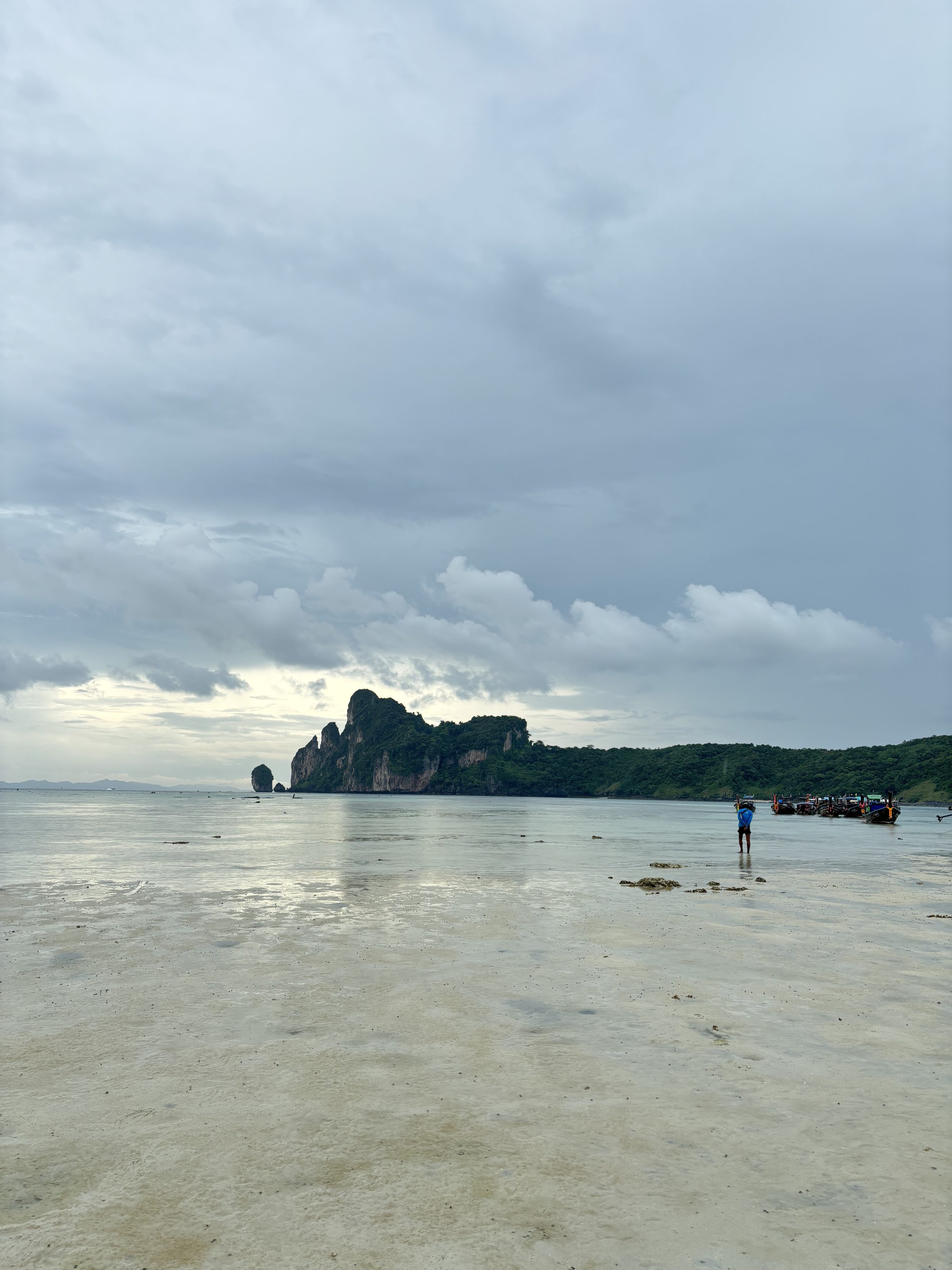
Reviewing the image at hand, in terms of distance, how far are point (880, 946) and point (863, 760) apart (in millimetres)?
195747

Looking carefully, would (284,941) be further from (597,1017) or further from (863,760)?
(863,760)

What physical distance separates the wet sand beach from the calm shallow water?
373 inches

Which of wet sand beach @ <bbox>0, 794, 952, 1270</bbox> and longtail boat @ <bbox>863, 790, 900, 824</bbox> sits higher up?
wet sand beach @ <bbox>0, 794, 952, 1270</bbox>

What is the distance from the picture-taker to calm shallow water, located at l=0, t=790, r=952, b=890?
2703 centimetres

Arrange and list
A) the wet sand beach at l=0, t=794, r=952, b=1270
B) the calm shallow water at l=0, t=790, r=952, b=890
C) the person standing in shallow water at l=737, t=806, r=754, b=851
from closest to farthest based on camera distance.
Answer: the wet sand beach at l=0, t=794, r=952, b=1270 → the calm shallow water at l=0, t=790, r=952, b=890 → the person standing in shallow water at l=737, t=806, r=754, b=851

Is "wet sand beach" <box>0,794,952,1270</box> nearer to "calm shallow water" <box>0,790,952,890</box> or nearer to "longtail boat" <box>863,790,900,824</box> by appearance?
"calm shallow water" <box>0,790,952,890</box>

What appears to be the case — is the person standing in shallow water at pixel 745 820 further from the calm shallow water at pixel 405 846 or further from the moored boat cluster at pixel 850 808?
the moored boat cluster at pixel 850 808

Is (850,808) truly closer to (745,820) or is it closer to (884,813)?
(884,813)

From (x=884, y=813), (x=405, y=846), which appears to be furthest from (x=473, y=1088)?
(x=884, y=813)

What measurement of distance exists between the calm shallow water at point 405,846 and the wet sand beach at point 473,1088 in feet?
31.1

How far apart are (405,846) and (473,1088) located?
32.9 m

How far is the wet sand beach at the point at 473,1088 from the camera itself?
4.91 metres

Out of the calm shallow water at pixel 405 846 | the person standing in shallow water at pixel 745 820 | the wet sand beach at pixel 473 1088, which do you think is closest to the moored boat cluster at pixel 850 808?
the calm shallow water at pixel 405 846

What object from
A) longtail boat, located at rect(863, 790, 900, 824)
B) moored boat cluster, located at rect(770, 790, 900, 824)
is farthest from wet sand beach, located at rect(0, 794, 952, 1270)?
moored boat cluster, located at rect(770, 790, 900, 824)
